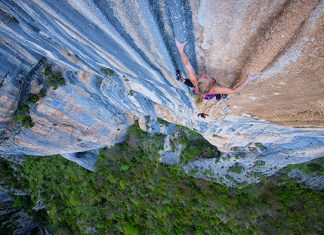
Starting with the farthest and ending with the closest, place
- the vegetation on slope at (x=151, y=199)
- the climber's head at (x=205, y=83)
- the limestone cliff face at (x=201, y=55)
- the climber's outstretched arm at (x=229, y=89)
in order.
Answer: the vegetation on slope at (x=151, y=199) < the climber's head at (x=205, y=83) < the climber's outstretched arm at (x=229, y=89) < the limestone cliff face at (x=201, y=55)

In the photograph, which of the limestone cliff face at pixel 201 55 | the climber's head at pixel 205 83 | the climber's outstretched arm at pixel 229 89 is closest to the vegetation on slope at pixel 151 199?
the limestone cliff face at pixel 201 55

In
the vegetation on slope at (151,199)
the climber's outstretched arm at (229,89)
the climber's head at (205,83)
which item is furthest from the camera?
the vegetation on slope at (151,199)

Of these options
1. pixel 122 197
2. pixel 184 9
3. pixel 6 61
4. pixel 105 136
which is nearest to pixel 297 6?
pixel 184 9

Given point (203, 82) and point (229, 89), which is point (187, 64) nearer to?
point (203, 82)

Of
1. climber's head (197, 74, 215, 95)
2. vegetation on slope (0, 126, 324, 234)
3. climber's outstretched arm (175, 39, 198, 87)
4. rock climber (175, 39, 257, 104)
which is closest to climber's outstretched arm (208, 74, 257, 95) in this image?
rock climber (175, 39, 257, 104)

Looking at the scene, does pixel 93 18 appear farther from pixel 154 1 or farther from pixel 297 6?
pixel 297 6

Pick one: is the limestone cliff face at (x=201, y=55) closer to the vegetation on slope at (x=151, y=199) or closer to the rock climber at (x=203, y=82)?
the rock climber at (x=203, y=82)

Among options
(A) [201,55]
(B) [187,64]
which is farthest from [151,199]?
(A) [201,55]
